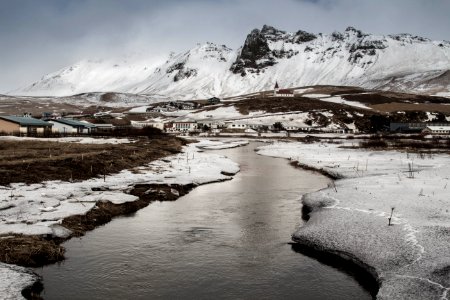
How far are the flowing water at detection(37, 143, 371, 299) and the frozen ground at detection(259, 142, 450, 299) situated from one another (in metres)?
1.25

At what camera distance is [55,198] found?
2662 centimetres

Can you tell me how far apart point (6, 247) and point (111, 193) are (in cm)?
1209

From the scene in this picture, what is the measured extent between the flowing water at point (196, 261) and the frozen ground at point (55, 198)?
1.30 meters

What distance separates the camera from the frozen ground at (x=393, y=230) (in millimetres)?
14266

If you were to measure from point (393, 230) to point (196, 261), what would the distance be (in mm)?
8510

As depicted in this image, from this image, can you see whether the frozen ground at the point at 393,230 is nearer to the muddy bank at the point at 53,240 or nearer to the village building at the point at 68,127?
the muddy bank at the point at 53,240

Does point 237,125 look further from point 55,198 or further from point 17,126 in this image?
point 55,198

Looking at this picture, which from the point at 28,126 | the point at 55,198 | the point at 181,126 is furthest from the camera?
the point at 181,126

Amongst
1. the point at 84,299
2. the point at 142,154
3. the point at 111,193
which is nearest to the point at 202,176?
the point at 111,193

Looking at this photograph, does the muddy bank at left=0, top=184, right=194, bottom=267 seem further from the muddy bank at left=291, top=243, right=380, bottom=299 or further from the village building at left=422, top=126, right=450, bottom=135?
the village building at left=422, top=126, right=450, bottom=135

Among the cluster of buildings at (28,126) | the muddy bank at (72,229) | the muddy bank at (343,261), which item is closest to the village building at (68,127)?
the cluster of buildings at (28,126)

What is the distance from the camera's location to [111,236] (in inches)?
847

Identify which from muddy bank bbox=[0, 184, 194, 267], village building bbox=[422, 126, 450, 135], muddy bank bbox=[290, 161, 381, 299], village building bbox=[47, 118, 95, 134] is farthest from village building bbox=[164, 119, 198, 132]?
muddy bank bbox=[290, 161, 381, 299]

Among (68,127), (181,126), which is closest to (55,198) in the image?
(68,127)
